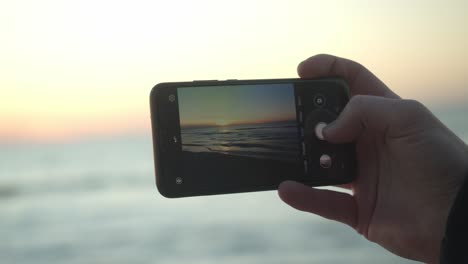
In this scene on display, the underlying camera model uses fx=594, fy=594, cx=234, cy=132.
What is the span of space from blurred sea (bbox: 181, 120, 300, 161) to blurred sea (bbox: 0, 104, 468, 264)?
9.15 ft

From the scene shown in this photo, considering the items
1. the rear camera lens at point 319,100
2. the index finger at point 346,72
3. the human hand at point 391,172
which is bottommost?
the human hand at point 391,172

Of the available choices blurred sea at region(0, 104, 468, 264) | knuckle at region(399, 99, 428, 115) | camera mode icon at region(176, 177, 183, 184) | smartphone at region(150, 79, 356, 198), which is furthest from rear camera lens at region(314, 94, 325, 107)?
blurred sea at region(0, 104, 468, 264)

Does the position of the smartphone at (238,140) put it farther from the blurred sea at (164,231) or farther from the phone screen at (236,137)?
the blurred sea at (164,231)

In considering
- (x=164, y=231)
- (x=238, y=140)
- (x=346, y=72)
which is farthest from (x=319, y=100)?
(x=164, y=231)

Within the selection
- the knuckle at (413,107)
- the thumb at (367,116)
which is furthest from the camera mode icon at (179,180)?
the knuckle at (413,107)

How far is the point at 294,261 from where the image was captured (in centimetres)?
494

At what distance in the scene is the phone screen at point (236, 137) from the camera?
4.10 ft

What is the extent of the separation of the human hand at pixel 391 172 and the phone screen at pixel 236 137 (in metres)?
0.08

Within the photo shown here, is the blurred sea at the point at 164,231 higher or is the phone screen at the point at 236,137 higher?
the phone screen at the point at 236,137

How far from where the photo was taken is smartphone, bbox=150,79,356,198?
1.25m

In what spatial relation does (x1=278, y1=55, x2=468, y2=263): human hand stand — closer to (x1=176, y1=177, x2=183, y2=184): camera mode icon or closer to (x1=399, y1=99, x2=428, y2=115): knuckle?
(x1=399, y1=99, x2=428, y2=115): knuckle

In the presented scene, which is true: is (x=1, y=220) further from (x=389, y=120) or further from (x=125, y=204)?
(x=389, y=120)

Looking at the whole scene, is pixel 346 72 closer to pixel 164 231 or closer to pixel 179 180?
pixel 179 180

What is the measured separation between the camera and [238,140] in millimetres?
1266
